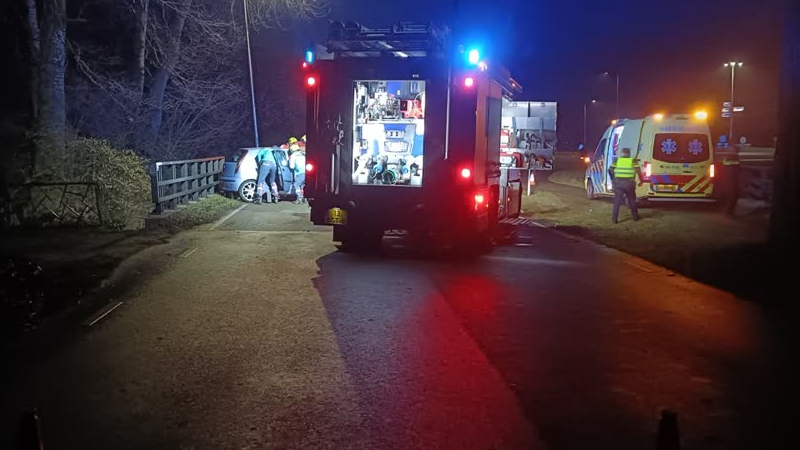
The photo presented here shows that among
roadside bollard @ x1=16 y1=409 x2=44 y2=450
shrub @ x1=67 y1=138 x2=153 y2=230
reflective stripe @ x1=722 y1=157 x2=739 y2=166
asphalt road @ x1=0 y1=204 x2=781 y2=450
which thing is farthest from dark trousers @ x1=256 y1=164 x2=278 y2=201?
roadside bollard @ x1=16 y1=409 x2=44 y2=450

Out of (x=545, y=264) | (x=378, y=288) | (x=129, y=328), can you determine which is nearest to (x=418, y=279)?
(x=378, y=288)

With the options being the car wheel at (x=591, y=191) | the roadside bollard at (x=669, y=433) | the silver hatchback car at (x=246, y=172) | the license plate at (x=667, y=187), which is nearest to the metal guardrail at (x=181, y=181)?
the silver hatchback car at (x=246, y=172)

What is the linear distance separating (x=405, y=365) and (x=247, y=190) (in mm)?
16764

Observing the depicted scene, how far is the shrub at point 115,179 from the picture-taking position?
14836 millimetres

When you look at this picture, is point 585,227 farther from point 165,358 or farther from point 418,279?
point 165,358

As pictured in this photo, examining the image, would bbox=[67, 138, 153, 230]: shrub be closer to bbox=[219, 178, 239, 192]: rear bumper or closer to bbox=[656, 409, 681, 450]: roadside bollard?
bbox=[219, 178, 239, 192]: rear bumper

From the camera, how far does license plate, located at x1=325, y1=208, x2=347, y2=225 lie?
11.8 m

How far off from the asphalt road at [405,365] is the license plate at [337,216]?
130 centimetres

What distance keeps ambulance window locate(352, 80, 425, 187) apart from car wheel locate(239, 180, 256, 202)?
10.8 meters

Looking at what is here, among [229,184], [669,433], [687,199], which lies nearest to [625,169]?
[687,199]

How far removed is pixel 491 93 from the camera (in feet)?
41.3

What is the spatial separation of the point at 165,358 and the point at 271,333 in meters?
1.11

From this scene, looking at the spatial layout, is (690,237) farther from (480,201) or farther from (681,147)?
(480,201)

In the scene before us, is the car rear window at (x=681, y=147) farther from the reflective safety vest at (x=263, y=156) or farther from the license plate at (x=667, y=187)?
the reflective safety vest at (x=263, y=156)
